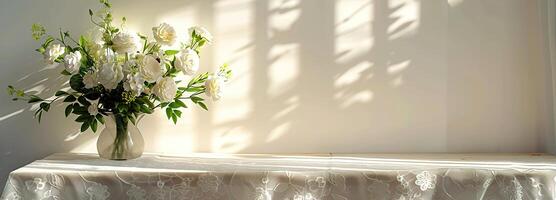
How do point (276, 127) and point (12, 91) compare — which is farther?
point (276, 127)

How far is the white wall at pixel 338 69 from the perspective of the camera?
2043 millimetres

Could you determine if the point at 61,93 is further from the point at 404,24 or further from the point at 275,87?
the point at 404,24

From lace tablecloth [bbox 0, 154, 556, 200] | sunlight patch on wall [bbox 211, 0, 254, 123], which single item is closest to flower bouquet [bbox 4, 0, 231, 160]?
sunlight patch on wall [bbox 211, 0, 254, 123]

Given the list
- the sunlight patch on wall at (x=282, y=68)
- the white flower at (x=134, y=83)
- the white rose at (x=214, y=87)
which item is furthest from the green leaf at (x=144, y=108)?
the sunlight patch on wall at (x=282, y=68)

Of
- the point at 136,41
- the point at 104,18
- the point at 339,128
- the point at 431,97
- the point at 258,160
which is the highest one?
the point at 104,18

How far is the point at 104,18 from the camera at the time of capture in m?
1.97

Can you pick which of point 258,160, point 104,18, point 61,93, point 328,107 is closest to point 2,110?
point 61,93

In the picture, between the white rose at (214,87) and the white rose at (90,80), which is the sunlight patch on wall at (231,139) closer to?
the white rose at (214,87)

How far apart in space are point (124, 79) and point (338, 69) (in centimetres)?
82

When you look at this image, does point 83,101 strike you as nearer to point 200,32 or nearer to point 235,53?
point 200,32

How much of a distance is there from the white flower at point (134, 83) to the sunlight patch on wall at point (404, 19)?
0.97m

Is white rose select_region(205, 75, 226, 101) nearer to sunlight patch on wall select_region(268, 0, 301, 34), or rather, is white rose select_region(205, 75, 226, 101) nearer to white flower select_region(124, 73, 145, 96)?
white flower select_region(124, 73, 145, 96)

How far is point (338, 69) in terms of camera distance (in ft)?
6.73

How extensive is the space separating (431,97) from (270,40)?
68 cm
